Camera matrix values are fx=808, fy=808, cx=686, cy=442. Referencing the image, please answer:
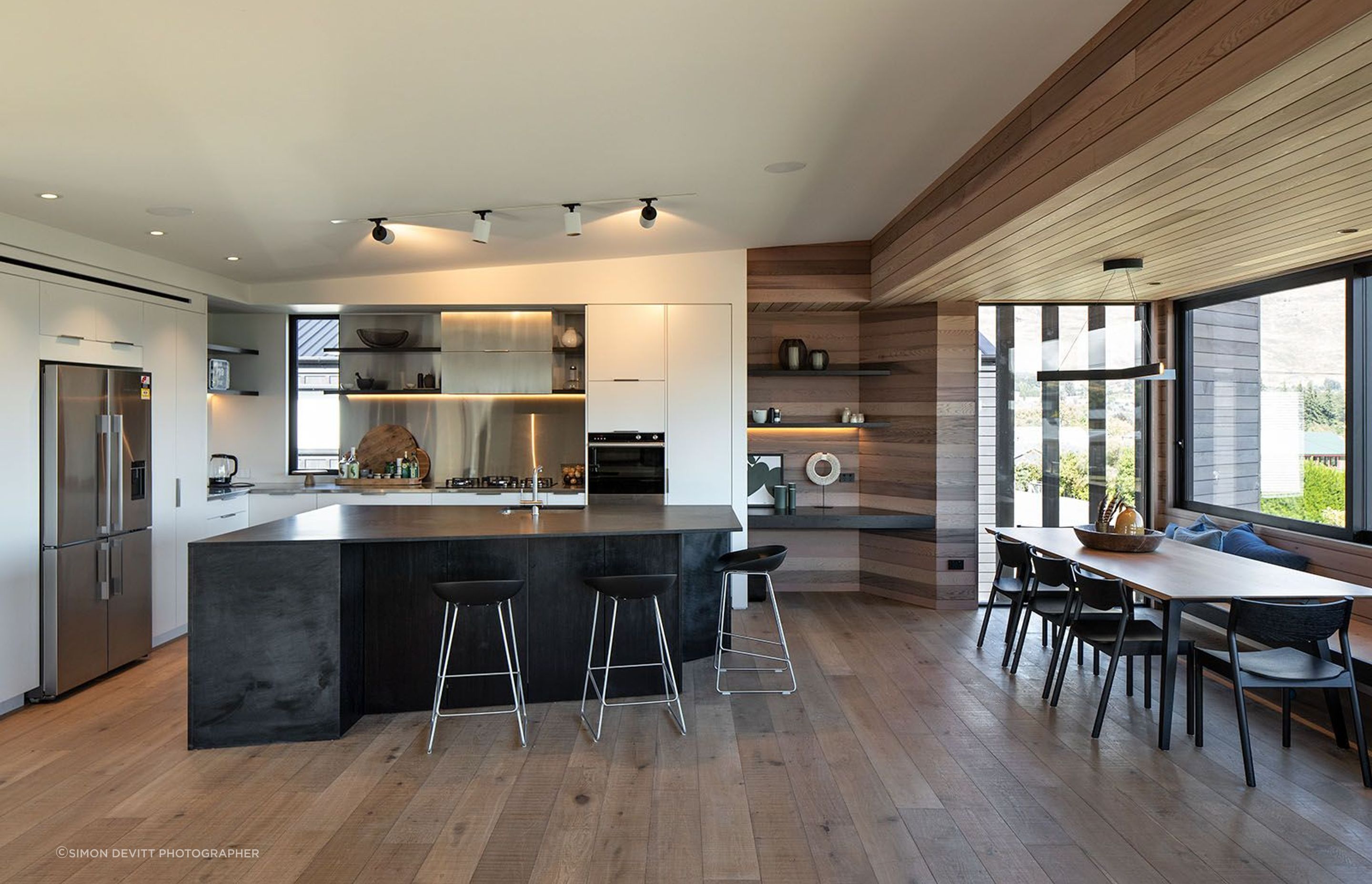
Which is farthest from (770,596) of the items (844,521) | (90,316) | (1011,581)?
(90,316)

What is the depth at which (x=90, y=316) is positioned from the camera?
4.75 meters

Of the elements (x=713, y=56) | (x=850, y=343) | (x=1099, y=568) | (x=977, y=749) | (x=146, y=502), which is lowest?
(x=977, y=749)

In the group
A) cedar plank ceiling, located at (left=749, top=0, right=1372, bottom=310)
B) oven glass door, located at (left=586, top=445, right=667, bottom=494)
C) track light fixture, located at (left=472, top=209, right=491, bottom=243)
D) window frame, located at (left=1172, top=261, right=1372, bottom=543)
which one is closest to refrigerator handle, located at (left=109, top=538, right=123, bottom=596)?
track light fixture, located at (left=472, top=209, right=491, bottom=243)

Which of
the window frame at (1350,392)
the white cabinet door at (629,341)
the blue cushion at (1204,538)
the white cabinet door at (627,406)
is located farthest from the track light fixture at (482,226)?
the window frame at (1350,392)

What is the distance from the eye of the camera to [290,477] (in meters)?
7.14

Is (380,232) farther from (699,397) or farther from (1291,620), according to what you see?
(1291,620)

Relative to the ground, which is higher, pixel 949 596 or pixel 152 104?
pixel 152 104

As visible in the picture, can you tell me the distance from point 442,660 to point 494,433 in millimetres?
3413

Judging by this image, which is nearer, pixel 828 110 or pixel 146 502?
pixel 828 110

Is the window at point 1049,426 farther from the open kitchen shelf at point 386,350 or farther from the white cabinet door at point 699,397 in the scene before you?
the open kitchen shelf at point 386,350

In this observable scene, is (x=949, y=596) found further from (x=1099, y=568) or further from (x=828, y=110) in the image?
(x=828, y=110)

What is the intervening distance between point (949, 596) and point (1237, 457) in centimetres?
237

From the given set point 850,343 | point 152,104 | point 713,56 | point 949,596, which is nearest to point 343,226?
point 152,104

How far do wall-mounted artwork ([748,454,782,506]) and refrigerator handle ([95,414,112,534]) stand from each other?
4.69 meters
